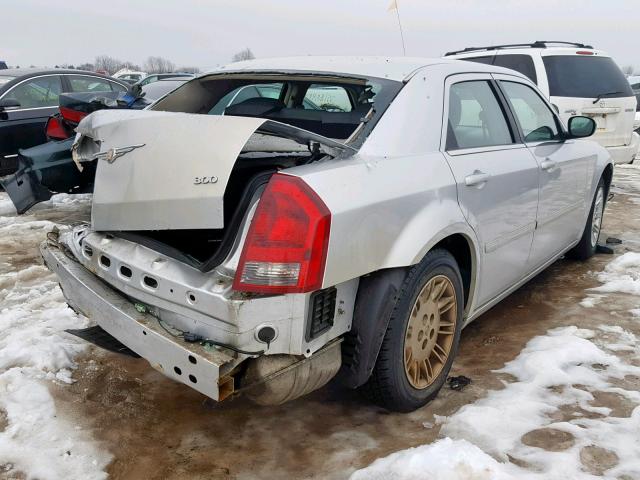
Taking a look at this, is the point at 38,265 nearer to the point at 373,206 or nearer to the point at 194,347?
the point at 194,347

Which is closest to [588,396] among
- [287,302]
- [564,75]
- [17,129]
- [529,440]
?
[529,440]

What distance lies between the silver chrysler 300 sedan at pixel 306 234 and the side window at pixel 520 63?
3.75 m

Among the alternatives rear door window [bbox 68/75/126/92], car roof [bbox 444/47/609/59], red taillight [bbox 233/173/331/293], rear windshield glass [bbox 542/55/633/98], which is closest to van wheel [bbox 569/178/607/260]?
rear windshield glass [bbox 542/55/633/98]

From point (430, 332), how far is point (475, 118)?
122 centimetres

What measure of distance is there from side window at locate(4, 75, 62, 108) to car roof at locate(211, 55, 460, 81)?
5226 millimetres

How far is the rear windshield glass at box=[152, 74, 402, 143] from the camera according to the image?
2.79 meters

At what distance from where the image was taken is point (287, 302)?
203 centimetres

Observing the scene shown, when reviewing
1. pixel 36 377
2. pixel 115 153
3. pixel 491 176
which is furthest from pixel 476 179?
pixel 36 377

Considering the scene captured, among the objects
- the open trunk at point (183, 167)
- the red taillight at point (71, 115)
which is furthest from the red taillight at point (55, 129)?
the open trunk at point (183, 167)

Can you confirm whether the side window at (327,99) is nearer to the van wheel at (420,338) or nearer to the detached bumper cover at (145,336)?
the van wheel at (420,338)

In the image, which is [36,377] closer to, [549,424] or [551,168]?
[549,424]

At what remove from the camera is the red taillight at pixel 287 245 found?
79.5 inches

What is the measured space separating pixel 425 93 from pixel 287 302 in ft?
4.25

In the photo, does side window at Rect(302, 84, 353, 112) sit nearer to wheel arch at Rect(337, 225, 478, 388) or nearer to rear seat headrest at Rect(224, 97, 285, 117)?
rear seat headrest at Rect(224, 97, 285, 117)
